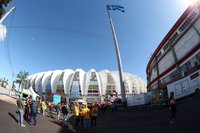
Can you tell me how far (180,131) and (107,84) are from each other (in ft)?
294

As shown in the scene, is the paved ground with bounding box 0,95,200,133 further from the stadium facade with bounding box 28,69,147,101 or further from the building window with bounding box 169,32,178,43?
the stadium facade with bounding box 28,69,147,101

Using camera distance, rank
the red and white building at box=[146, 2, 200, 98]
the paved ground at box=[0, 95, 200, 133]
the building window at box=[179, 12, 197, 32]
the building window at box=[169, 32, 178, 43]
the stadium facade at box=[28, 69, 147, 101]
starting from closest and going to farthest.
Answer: the paved ground at box=[0, 95, 200, 133] < the red and white building at box=[146, 2, 200, 98] < the building window at box=[179, 12, 197, 32] < the building window at box=[169, 32, 178, 43] < the stadium facade at box=[28, 69, 147, 101]

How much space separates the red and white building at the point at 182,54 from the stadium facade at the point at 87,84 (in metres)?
56.5

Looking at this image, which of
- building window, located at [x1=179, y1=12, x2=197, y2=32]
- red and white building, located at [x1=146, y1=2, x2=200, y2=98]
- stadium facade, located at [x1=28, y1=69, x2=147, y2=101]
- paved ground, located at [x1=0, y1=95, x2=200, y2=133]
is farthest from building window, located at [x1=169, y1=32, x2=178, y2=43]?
stadium facade, located at [x1=28, y1=69, x2=147, y2=101]

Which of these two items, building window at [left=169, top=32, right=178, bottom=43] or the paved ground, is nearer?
the paved ground

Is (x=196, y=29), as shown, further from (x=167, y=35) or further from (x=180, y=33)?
(x=167, y=35)

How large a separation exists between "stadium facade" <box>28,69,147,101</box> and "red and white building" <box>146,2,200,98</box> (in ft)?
185

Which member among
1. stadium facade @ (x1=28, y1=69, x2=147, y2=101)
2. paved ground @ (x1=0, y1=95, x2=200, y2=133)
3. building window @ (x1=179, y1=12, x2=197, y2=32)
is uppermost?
building window @ (x1=179, y1=12, x2=197, y2=32)

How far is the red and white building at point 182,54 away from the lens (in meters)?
20.4

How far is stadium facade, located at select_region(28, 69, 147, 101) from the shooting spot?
9388 centimetres

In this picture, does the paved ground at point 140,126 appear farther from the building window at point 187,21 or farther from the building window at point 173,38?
the building window at point 173,38

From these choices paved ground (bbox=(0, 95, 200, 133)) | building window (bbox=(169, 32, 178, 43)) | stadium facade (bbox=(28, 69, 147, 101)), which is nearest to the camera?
paved ground (bbox=(0, 95, 200, 133))

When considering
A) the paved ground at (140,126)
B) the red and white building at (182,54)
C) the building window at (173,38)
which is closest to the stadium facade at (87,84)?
the red and white building at (182,54)

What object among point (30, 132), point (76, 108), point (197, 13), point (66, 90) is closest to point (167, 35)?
point (197, 13)
